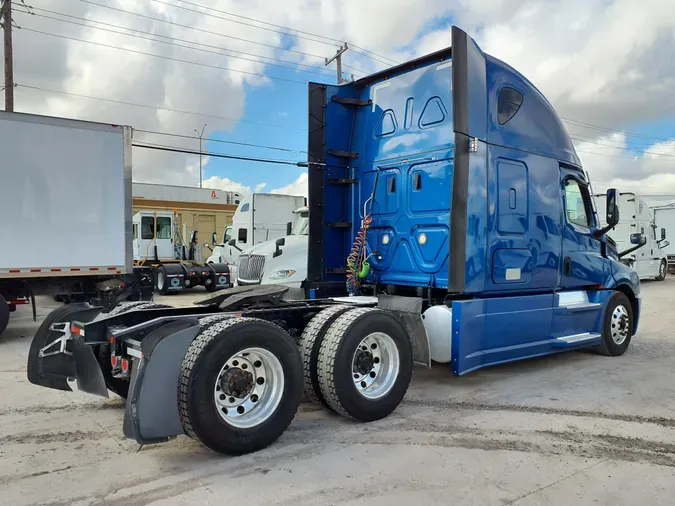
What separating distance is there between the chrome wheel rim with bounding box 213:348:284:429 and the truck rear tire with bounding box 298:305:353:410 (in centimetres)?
45

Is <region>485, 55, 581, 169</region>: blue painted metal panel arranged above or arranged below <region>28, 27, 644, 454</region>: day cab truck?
above

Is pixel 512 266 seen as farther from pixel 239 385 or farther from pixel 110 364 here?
pixel 110 364

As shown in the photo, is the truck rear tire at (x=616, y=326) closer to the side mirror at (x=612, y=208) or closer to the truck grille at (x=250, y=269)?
the side mirror at (x=612, y=208)

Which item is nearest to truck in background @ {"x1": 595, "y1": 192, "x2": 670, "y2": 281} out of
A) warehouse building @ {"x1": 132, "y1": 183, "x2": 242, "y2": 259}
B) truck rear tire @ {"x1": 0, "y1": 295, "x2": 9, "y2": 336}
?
warehouse building @ {"x1": 132, "y1": 183, "x2": 242, "y2": 259}

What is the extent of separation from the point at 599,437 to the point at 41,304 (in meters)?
14.6

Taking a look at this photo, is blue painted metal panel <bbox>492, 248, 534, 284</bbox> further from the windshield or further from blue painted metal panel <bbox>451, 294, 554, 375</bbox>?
A: the windshield

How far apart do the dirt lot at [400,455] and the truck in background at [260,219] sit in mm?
13035

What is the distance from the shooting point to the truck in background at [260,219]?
18797 millimetres

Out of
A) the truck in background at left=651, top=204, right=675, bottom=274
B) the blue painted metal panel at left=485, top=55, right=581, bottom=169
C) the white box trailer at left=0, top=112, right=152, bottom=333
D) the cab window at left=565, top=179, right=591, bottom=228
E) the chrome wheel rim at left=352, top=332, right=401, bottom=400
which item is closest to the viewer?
the chrome wheel rim at left=352, top=332, right=401, bottom=400

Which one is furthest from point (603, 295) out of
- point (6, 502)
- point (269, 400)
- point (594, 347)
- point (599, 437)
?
point (6, 502)

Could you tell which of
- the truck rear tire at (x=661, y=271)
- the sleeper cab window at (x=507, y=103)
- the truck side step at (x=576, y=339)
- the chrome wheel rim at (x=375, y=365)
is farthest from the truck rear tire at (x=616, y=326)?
the truck rear tire at (x=661, y=271)

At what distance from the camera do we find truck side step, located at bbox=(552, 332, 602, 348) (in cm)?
651

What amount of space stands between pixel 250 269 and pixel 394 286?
20.0 feet

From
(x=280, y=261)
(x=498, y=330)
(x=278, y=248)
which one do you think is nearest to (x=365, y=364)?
(x=498, y=330)
